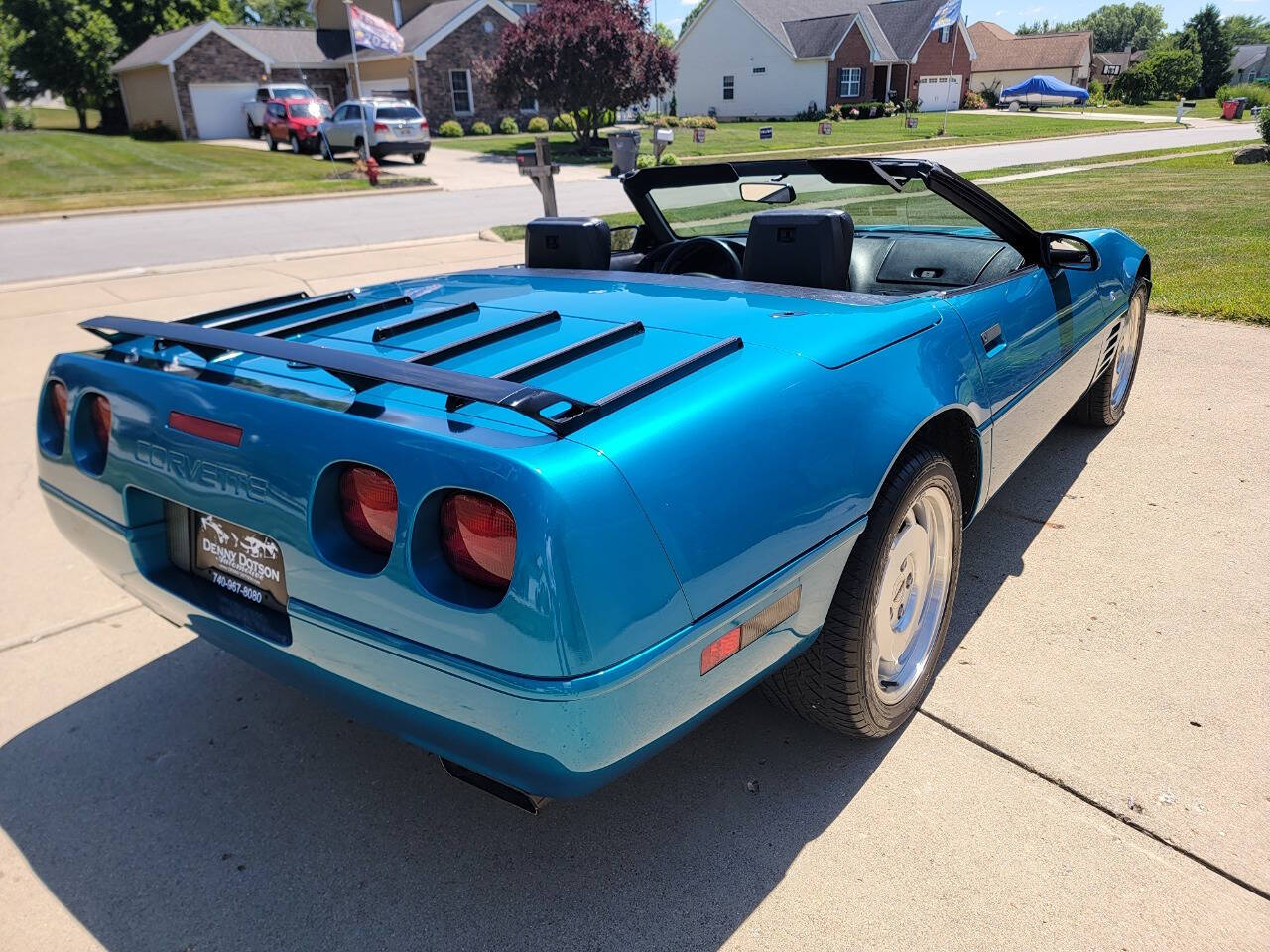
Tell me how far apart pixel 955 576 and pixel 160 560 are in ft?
6.89

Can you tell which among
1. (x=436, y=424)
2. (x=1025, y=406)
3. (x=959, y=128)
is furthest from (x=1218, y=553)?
(x=959, y=128)

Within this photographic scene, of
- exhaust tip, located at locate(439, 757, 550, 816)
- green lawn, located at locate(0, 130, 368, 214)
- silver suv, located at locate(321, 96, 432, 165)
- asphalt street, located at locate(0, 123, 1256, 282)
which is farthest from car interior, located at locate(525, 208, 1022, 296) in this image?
silver suv, located at locate(321, 96, 432, 165)

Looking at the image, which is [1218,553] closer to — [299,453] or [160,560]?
[299,453]

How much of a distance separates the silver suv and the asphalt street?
18.6 ft

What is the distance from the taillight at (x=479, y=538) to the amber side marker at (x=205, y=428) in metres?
0.56

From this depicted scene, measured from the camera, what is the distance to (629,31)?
27.1 metres

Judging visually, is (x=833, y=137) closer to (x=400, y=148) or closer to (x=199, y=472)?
(x=400, y=148)

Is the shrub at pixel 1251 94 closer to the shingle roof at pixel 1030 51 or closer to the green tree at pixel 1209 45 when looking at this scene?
the shingle roof at pixel 1030 51

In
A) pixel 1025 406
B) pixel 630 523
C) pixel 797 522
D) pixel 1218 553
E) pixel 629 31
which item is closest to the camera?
pixel 630 523

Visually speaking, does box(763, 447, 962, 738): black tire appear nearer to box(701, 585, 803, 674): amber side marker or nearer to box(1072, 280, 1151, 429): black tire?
box(701, 585, 803, 674): amber side marker

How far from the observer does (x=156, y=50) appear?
118 ft

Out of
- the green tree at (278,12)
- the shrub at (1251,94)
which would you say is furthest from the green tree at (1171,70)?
the green tree at (278,12)

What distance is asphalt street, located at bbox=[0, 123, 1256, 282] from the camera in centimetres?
1207

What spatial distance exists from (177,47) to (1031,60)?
190ft
